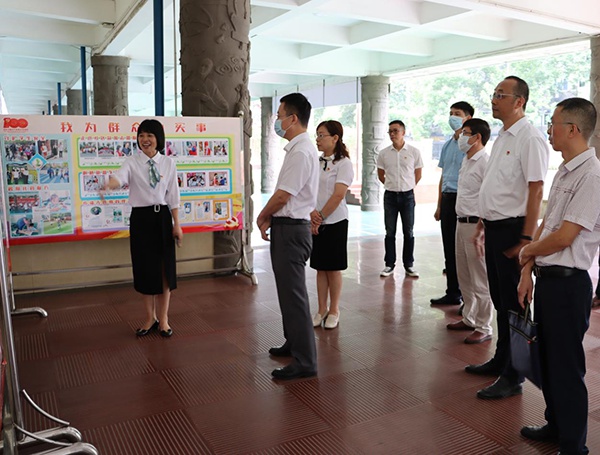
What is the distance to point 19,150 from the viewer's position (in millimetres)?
4629

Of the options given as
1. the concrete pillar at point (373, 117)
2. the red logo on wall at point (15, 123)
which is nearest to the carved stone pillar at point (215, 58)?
the red logo on wall at point (15, 123)

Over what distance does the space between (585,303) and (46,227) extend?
420 centimetres

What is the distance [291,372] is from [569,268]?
163 centimetres

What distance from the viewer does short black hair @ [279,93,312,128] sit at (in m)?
3.11

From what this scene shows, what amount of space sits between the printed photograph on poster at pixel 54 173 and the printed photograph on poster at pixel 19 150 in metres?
0.16

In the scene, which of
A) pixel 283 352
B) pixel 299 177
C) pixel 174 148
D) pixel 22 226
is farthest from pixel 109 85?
pixel 299 177

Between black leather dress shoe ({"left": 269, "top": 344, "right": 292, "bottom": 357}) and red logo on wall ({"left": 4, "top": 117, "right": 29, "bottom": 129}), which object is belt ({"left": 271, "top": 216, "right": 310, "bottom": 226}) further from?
red logo on wall ({"left": 4, "top": 117, "right": 29, "bottom": 129})

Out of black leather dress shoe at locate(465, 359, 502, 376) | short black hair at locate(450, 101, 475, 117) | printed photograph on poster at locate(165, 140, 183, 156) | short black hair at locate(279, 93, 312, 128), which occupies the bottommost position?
black leather dress shoe at locate(465, 359, 502, 376)

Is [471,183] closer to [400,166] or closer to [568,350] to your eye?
Result: [400,166]

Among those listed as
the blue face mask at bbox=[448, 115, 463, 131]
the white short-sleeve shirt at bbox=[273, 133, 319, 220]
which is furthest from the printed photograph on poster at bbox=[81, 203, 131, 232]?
the blue face mask at bbox=[448, 115, 463, 131]

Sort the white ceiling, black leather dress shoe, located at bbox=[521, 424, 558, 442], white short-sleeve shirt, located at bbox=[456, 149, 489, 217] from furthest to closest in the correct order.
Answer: the white ceiling < white short-sleeve shirt, located at bbox=[456, 149, 489, 217] < black leather dress shoe, located at bbox=[521, 424, 558, 442]

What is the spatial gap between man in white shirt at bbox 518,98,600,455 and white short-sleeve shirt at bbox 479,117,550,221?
Answer: 64 centimetres

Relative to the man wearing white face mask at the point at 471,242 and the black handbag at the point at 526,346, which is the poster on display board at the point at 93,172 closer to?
the man wearing white face mask at the point at 471,242

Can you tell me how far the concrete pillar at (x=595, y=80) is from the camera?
7.48m
